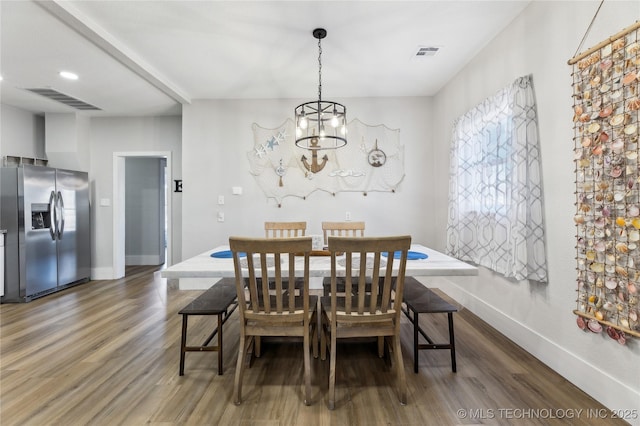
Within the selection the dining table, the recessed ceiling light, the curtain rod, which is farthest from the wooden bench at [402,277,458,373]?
the recessed ceiling light

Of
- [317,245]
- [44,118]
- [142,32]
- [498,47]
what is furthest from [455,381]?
[44,118]

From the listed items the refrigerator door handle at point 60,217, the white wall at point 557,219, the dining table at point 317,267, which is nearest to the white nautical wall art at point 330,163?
the white wall at point 557,219

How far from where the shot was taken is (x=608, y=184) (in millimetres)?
1619

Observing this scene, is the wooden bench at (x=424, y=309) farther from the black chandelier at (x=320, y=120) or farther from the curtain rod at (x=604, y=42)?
the curtain rod at (x=604, y=42)

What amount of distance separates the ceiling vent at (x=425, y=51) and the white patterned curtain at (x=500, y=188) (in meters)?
0.69

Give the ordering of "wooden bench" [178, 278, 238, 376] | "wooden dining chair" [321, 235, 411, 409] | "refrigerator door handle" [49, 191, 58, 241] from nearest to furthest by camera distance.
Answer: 1. "wooden dining chair" [321, 235, 411, 409]
2. "wooden bench" [178, 278, 238, 376]
3. "refrigerator door handle" [49, 191, 58, 241]

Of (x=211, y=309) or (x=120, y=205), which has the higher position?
(x=120, y=205)

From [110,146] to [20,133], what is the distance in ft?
3.49

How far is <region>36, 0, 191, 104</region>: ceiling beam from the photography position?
220 centimetres

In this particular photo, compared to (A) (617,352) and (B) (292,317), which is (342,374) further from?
(A) (617,352)

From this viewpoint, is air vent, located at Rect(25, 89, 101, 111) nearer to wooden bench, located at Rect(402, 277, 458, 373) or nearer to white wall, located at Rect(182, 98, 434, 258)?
white wall, located at Rect(182, 98, 434, 258)

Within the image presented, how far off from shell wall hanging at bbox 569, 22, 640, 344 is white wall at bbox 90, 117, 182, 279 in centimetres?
475

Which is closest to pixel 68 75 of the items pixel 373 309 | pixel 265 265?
pixel 265 265

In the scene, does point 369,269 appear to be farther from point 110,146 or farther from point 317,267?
point 110,146
